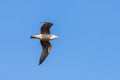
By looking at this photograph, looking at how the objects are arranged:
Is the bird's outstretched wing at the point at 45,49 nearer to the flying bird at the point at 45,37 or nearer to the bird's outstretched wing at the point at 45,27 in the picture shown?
the flying bird at the point at 45,37

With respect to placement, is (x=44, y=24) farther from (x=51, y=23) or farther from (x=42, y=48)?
(x=42, y=48)

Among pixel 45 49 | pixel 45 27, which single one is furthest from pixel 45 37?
pixel 45 49

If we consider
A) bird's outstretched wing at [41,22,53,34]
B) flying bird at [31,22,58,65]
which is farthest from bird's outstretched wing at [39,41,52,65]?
bird's outstretched wing at [41,22,53,34]

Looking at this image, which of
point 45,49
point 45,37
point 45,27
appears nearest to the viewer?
point 45,27

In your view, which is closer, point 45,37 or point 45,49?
point 45,37

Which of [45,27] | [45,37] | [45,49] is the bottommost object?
[45,49]

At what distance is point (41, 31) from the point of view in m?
61.2

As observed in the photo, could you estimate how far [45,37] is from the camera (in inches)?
2443

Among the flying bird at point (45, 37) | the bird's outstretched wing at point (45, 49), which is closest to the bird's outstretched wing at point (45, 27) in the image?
the flying bird at point (45, 37)

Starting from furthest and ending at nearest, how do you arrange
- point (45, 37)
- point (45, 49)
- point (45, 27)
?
point (45, 49), point (45, 37), point (45, 27)

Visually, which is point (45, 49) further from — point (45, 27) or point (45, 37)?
point (45, 27)

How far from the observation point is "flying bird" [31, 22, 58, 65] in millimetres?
61062

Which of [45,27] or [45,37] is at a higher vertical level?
[45,27]

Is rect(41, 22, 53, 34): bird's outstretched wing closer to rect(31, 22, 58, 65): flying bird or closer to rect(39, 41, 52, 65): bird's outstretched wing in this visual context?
rect(31, 22, 58, 65): flying bird
